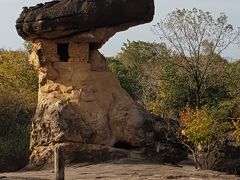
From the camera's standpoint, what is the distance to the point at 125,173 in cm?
1379

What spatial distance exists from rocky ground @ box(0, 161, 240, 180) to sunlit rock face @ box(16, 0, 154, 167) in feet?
4.59

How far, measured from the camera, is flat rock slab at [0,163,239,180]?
13.2 m

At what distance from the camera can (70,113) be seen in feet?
55.0

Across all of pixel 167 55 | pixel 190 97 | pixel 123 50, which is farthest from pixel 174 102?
pixel 123 50

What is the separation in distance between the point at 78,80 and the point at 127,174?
458 centimetres

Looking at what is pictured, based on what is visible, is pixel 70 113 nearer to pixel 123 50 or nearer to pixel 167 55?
pixel 167 55

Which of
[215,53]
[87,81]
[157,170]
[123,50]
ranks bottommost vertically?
[157,170]

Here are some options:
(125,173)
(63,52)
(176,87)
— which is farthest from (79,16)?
(176,87)

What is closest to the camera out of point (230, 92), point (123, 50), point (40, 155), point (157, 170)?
point (157, 170)

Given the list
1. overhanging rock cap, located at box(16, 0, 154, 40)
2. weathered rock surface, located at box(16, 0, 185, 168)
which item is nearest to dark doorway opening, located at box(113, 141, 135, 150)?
weathered rock surface, located at box(16, 0, 185, 168)

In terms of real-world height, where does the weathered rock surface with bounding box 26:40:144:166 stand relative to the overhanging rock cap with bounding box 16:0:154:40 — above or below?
below

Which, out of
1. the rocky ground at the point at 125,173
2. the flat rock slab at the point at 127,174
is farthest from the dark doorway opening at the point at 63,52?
the flat rock slab at the point at 127,174

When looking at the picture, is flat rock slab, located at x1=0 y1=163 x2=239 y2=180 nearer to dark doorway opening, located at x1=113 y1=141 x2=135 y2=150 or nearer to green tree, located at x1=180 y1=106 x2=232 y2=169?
dark doorway opening, located at x1=113 y1=141 x2=135 y2=150

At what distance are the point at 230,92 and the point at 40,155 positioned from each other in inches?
662
